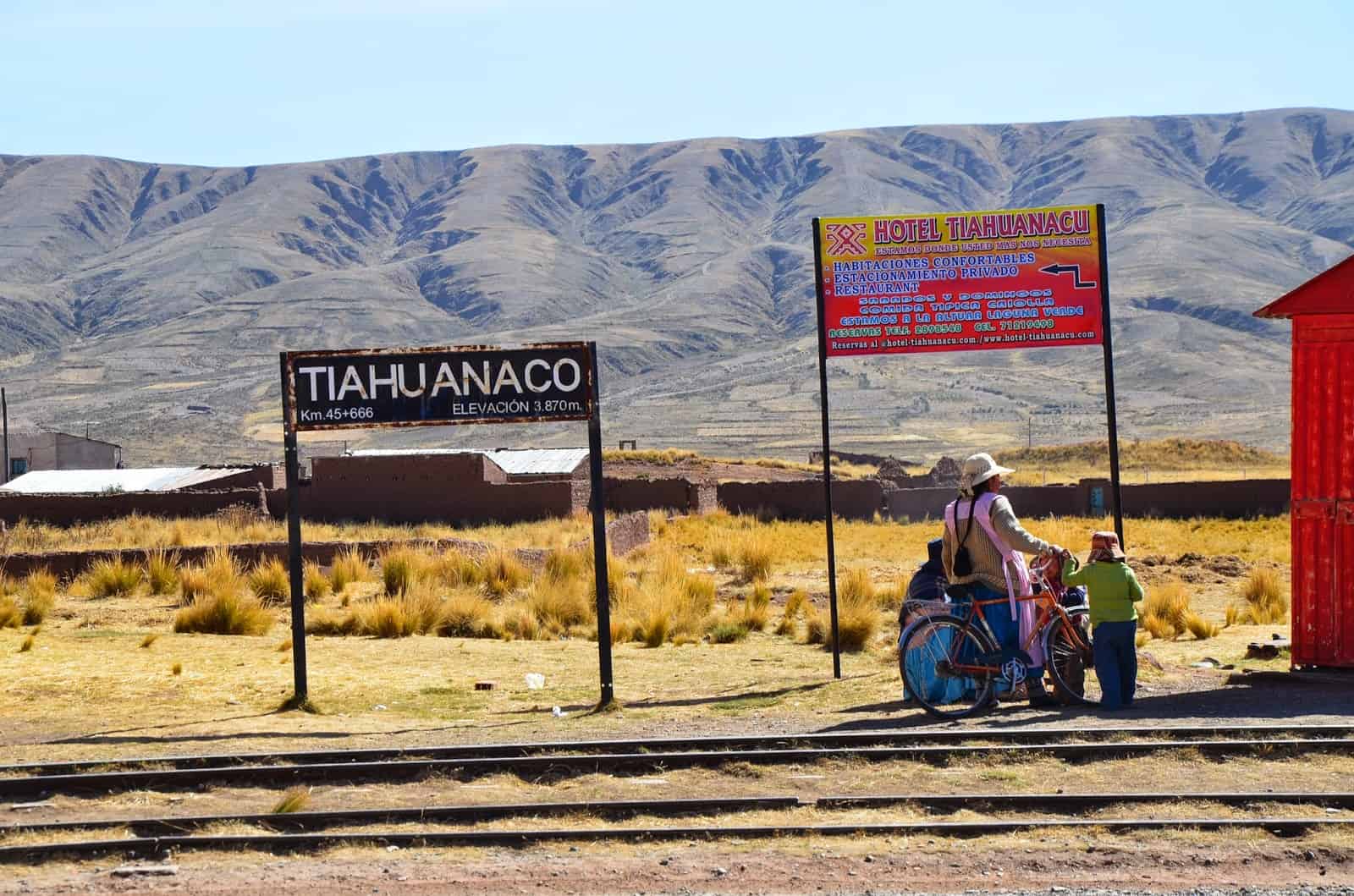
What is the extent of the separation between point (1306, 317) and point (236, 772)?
8.47 m

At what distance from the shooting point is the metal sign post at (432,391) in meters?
12.5

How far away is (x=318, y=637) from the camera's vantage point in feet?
58.2

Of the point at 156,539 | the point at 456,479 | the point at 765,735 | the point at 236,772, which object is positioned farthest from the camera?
the point at 456,479

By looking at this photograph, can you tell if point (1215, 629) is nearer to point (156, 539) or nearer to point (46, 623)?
point (46, 623)

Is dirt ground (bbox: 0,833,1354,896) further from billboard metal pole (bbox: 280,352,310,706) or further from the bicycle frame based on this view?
billboard metal pole (bbox: 280,352,310,706)

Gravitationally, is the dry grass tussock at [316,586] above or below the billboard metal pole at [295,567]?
below

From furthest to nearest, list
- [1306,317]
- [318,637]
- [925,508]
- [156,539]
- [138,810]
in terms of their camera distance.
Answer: [925,508], [156,539], [318,637], [1306,317], [138,810]

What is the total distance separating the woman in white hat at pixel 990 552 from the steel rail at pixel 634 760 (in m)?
1.22

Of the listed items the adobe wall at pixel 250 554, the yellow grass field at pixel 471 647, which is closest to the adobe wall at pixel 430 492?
the yellow grass field at pixel 471 647

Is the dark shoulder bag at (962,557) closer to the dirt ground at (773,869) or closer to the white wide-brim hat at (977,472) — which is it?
the white wide-brim hat at (977,472)

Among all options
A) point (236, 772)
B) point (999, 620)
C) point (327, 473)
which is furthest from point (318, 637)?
point (327, 473)

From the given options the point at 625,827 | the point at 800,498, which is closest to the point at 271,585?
the point at 625,827

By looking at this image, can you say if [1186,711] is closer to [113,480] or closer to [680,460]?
[113,480]

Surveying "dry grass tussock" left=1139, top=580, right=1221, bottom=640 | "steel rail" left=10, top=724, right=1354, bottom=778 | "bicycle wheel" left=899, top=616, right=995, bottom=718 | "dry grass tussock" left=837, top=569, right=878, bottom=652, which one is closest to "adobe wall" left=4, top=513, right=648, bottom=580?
"dry grass tussock" left=837, top=569, right=878, bottom=652
